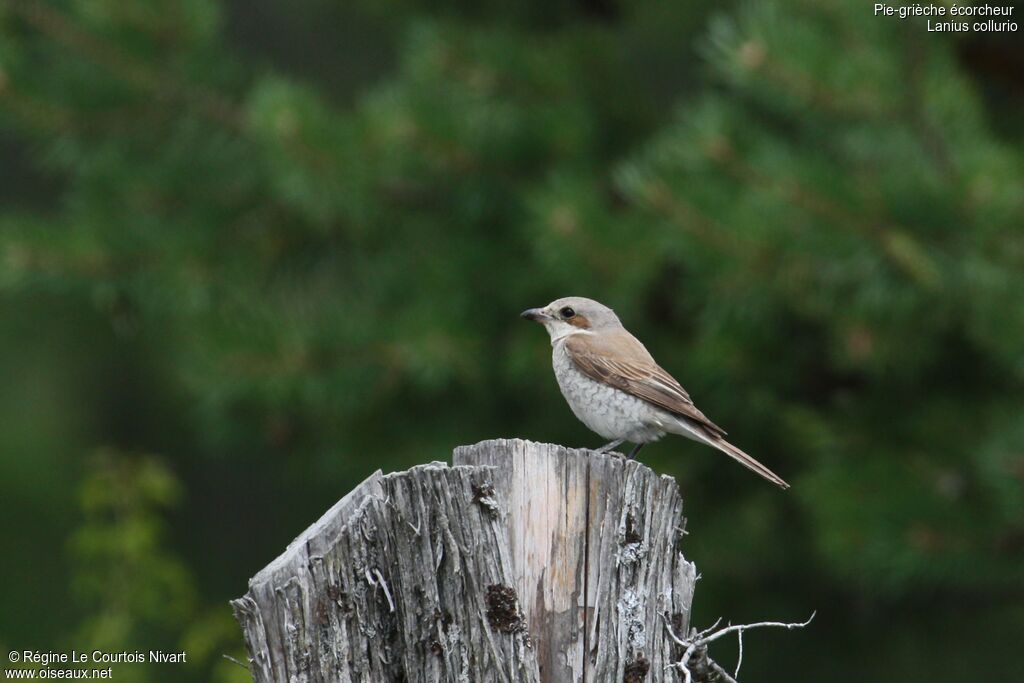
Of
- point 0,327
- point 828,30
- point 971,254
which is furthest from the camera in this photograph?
point 0,327

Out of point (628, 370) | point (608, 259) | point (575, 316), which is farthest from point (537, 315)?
point (628, 370)

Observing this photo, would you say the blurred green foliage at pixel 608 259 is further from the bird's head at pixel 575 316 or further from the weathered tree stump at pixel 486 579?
the weathered tree stump at pixel 486 579

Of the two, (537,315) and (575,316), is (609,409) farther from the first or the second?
(537,315)

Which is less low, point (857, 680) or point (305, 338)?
point (305, 338)

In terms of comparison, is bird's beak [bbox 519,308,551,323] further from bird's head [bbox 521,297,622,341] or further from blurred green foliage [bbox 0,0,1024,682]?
blurred green foliage [bbox 0,0,1024,682]

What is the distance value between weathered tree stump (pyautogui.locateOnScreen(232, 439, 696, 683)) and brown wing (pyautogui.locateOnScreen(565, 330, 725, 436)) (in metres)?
1.69

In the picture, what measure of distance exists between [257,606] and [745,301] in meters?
3.34

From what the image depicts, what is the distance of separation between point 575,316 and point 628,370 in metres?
0.49

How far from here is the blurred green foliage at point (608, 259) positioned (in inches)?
228

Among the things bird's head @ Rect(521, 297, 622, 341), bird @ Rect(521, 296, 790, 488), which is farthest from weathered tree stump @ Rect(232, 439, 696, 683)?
bird's head @ Rect(521, 297, 622, 341)

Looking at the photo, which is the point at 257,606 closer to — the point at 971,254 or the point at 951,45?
the point at 971,254

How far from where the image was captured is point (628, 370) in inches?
225

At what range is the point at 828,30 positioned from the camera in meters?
6.02

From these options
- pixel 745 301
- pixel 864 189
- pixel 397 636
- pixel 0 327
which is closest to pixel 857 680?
pixel 745 301
